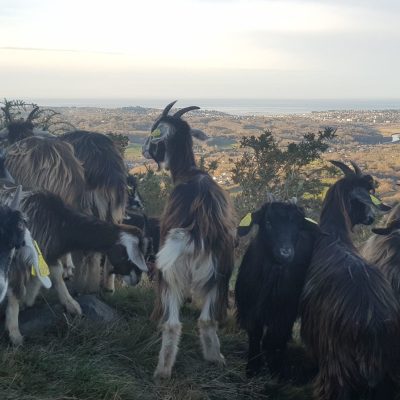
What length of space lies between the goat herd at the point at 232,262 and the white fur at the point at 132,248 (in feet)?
0.04

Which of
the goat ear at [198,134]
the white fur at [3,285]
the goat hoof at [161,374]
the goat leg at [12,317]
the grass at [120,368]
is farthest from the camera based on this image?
the goat ear at [198,134]

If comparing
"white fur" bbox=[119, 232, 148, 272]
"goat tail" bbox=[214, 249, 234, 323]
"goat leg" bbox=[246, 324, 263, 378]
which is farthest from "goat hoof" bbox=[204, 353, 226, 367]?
"white fur" bbox=[119, 232, 148, 272]

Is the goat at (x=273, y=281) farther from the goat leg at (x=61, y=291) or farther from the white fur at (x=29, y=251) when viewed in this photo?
the white fur at (x=29, y=251)

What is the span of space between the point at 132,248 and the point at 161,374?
137cm

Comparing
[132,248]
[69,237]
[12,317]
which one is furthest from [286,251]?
[12,317]

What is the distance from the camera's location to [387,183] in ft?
85.0

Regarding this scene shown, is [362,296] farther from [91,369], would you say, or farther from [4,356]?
[4,356]

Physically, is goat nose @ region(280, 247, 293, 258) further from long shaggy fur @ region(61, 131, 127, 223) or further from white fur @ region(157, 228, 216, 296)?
long shaggy fur @ region(61, 131, 127, 223)

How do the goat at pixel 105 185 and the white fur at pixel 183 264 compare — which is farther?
the goat at pixel 105 185

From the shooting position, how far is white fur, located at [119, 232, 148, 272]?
18.6 feet

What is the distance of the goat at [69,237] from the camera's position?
18.5 feet

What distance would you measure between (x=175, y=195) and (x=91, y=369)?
1928mm

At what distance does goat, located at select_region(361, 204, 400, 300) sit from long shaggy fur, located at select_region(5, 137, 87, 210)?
356 centimetres

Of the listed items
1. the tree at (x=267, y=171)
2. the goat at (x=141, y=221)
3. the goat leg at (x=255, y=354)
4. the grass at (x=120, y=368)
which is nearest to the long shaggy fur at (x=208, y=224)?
the goat leg at (x=255, y=354)
